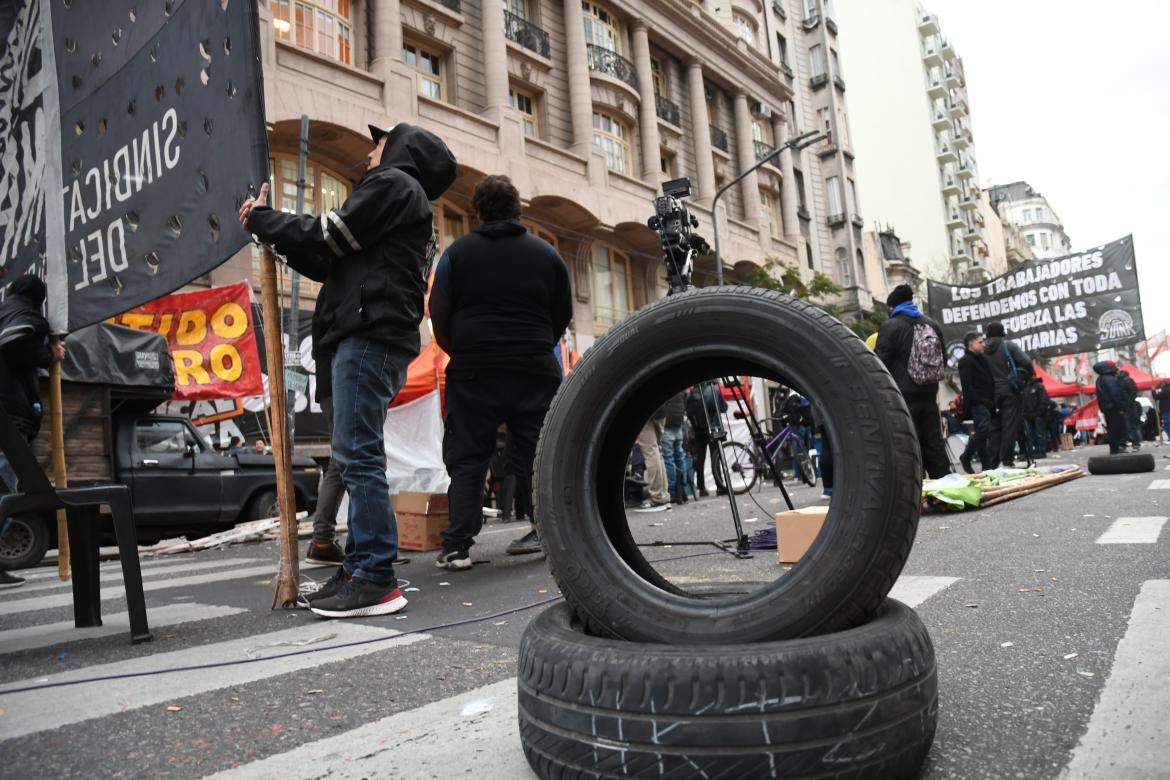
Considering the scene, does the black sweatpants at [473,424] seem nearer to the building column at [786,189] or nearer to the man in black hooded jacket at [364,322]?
the man in black hooded jacket at [364,322]

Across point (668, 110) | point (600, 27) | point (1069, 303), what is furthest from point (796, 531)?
point (668, 110)

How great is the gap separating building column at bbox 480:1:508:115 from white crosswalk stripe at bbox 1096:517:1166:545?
57.6 feet

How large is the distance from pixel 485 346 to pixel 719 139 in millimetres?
27775

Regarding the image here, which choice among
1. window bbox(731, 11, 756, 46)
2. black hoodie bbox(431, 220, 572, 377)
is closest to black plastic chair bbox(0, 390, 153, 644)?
black hoodie bbox(431, 220, 572, 377)

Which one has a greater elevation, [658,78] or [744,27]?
[744,27]

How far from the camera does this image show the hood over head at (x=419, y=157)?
11.1 ft

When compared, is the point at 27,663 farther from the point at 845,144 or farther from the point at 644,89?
the point at 845,144

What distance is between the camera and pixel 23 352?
4.55 metres

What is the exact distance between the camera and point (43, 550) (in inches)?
297

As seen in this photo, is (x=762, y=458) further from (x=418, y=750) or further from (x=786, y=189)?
(x=786, y=189)

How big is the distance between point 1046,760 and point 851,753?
1.37 feet

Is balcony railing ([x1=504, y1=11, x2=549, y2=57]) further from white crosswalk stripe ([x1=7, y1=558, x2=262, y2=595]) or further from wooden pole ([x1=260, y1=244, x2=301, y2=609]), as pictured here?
wooden pole ([x1=260, y1=244, x2=301, y2=609])

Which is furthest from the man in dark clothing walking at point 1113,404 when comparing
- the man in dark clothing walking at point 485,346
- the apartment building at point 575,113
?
the man in dark clothing walking at point 485,346

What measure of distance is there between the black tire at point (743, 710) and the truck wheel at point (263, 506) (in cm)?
970
